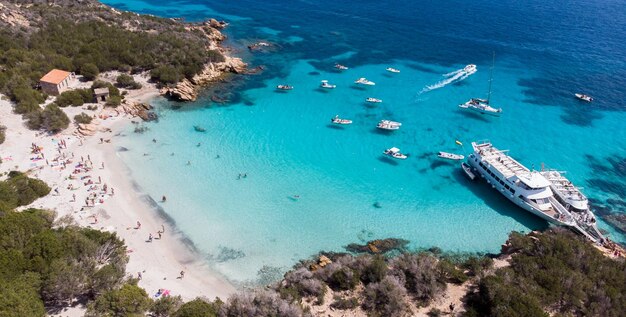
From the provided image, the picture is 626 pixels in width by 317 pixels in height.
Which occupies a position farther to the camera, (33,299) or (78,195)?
(78,195)

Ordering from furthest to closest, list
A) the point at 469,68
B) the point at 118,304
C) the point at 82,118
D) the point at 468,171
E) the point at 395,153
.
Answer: the point at 469,68 < the point at 82,118 < the point at 395,153 < the point at 468,171 < the point at 118,304

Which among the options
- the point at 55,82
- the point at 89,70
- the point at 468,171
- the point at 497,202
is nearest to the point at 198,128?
the point at 55,82

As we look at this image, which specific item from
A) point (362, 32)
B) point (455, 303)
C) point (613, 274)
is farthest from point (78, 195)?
point (362, 32)

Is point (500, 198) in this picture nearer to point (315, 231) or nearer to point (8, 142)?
point (315, 231)

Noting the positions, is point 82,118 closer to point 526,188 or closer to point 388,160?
point 388,160

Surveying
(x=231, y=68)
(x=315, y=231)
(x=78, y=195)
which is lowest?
(x=315, y=231)

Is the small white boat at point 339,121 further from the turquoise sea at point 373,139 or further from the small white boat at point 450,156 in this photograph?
the small white boat at point 450,156

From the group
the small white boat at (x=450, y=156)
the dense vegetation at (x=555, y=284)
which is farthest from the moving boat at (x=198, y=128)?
the dense vegetation at (x=555, y=284)

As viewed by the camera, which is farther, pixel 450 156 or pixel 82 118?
pixel 82 118
